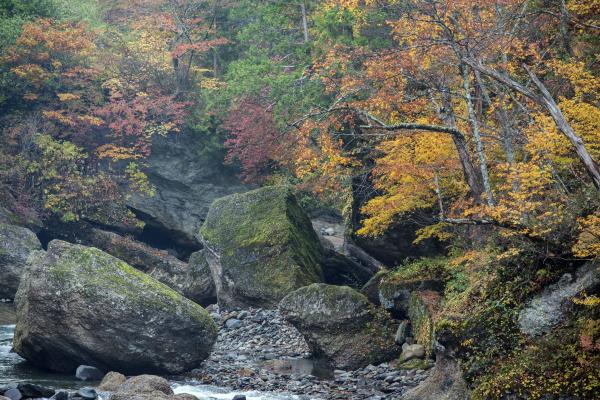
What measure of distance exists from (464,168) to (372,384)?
549 centimetres

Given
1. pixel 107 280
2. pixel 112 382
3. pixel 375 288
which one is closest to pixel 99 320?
pixel 107 280

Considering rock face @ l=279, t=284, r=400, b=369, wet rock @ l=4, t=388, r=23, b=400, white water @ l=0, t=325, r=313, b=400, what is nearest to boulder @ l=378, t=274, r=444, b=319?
rock face @ l=279, t=284, r=400, b=369

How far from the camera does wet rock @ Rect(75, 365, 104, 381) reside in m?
14.5

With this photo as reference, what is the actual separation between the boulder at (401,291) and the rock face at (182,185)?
15.1 meters

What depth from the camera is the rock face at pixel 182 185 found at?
32.0 meters

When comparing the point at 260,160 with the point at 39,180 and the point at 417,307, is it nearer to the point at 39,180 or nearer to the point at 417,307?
the point at 39,180

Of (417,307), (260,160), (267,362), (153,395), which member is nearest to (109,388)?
(153,395)

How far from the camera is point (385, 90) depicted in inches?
728

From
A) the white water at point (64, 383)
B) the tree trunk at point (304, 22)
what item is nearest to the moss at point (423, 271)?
the white water at point (64, 383)

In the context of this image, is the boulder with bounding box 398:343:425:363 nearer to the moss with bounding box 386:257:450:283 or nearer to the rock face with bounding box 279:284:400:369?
the rock face with bounding box 279:284:400:369

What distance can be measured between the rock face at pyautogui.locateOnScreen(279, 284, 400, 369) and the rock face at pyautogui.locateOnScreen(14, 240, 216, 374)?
293cm

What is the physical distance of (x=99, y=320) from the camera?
1456 centimetres

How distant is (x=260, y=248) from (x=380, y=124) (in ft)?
27.9

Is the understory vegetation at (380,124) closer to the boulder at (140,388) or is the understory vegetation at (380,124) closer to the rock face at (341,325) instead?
the rock face at (341,325)
